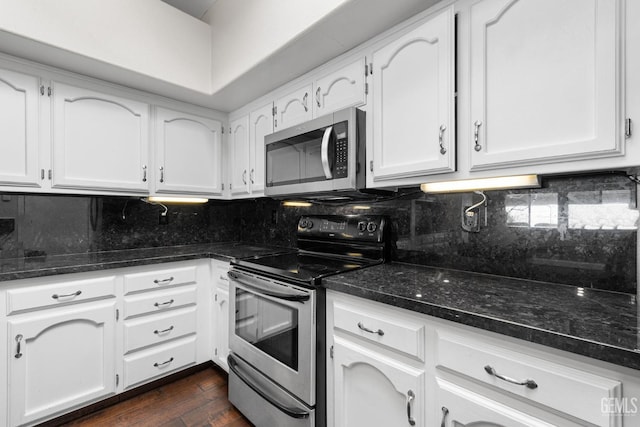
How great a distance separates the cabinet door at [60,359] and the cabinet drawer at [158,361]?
0.09 meters

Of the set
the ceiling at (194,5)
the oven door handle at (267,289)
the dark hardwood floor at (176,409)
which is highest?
the ceiling at (194,5)

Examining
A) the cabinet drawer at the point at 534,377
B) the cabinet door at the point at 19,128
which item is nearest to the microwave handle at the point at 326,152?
the cabinet drawer at the point at 534,377

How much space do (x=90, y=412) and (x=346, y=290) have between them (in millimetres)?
1820

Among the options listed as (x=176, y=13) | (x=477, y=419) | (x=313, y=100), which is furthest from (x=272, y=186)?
(x=477, y=419)

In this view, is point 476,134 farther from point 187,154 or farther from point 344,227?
point 187,154

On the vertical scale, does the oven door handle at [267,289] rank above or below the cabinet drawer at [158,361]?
above

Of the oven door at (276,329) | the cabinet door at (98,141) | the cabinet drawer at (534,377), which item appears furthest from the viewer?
the cabinet door at (98,141)

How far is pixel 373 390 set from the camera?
116 centimetres

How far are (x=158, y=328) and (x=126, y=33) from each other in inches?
74.7

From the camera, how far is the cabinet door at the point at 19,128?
1.63m

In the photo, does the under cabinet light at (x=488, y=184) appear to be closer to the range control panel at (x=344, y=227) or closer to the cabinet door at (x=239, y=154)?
the range control panel at (x=344, y=227)

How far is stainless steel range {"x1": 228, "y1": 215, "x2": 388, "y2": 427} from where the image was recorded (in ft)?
4.31

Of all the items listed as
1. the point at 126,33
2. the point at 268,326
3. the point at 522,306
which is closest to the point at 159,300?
the point at 268,326

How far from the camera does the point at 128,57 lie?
1.77 m
